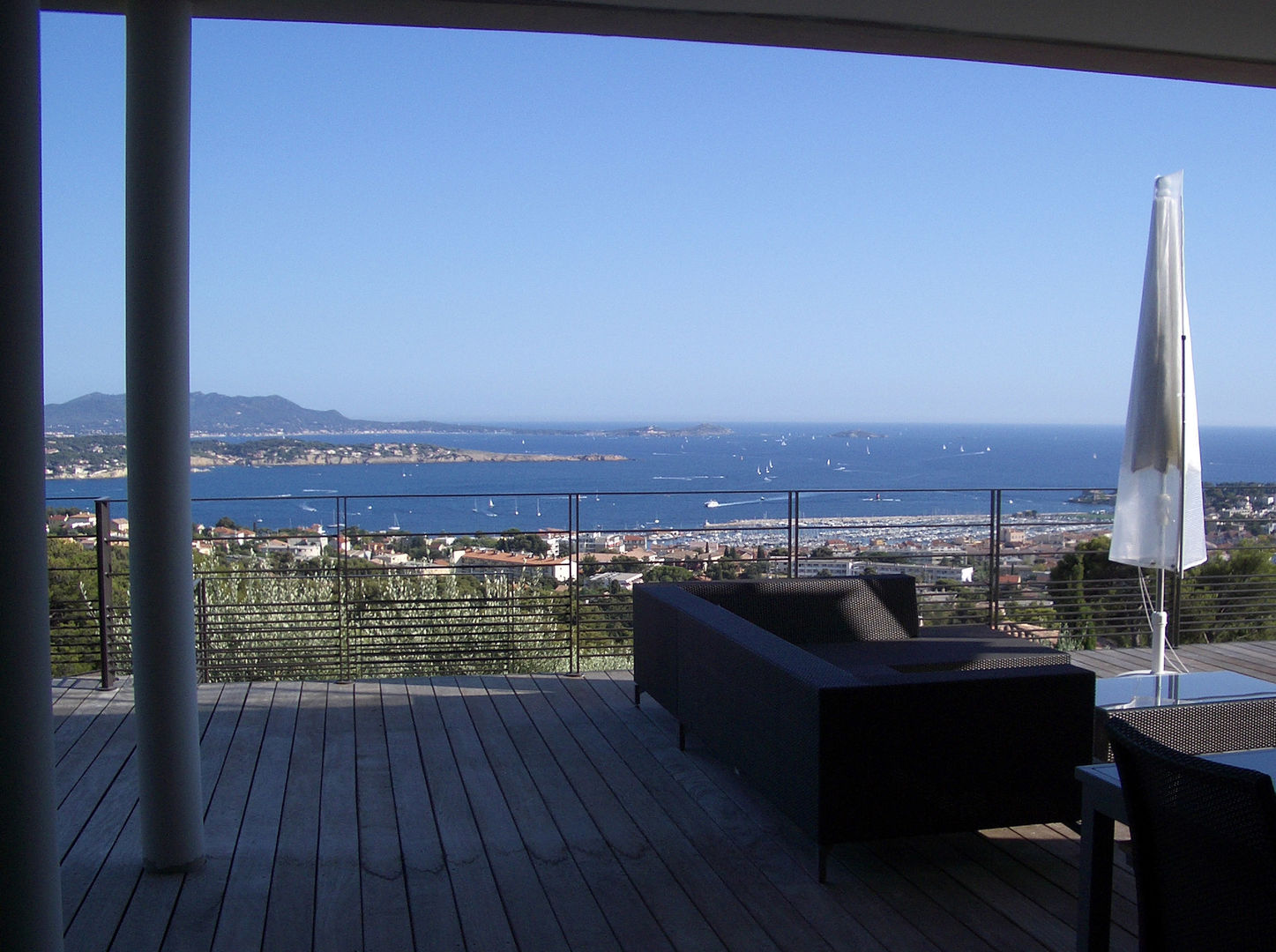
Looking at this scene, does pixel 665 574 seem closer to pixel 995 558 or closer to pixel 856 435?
pixel 995 558

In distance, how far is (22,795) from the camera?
1707 mm

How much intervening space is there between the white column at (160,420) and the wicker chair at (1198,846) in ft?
8.00

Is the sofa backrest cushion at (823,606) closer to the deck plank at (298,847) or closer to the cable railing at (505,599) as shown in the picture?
the cable railing at (505,599)

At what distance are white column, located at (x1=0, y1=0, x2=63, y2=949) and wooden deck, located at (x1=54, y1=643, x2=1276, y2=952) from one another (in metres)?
0.86

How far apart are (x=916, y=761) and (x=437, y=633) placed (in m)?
3.32

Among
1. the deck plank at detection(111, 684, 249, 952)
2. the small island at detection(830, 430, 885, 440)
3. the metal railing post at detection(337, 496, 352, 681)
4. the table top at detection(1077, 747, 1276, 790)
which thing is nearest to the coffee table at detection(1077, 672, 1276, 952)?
the table top at detection(1077, 747, 1276, 790)

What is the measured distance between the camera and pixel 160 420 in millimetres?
2779

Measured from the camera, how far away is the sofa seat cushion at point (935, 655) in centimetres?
386

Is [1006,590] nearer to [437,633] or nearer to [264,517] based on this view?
[437,633]

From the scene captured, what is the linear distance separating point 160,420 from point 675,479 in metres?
37.5

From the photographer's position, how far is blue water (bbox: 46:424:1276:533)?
31.8m

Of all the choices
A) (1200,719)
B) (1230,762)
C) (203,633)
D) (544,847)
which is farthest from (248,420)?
(1230,762)

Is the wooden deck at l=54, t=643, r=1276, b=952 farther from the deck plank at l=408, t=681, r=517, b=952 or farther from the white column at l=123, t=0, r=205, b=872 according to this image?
the white column at l=123, t=0, r=205, b=872

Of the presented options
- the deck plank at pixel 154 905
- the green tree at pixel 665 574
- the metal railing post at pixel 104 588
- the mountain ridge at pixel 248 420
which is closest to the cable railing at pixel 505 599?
the metal railing post at pixel 104 588
